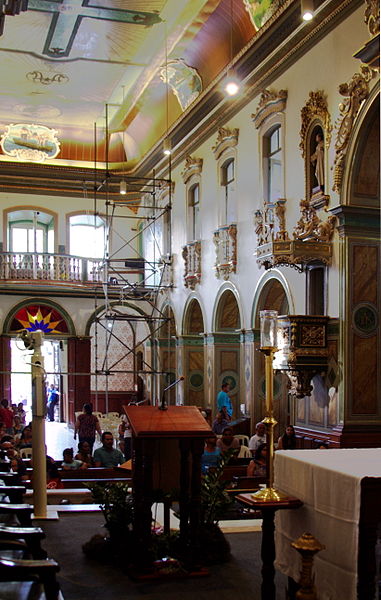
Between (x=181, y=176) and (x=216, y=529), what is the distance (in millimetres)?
14818

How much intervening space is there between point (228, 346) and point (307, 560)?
557 inches

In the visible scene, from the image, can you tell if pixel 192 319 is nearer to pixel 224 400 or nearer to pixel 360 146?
pixel 224 400

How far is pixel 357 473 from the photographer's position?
379cm

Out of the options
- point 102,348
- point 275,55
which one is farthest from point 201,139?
point 102,348

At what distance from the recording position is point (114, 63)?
18547 mm

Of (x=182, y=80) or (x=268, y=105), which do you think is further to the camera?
(x=182, y=80)

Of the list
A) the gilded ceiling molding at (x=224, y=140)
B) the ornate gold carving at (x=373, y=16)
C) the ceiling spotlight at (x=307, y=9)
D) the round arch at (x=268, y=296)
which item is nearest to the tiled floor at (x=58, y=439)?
the round arch at (x=268, y=296)

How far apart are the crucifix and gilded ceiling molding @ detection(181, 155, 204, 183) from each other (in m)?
3.68

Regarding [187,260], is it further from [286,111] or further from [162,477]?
[162,477]

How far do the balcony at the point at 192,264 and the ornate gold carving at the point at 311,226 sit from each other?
6.10 metres

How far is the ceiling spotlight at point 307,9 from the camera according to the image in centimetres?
1141

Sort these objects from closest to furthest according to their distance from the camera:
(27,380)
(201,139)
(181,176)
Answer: (201,139), (181,176), (27,380)

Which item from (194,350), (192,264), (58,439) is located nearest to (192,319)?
(194,350)

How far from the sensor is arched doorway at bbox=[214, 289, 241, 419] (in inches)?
693
